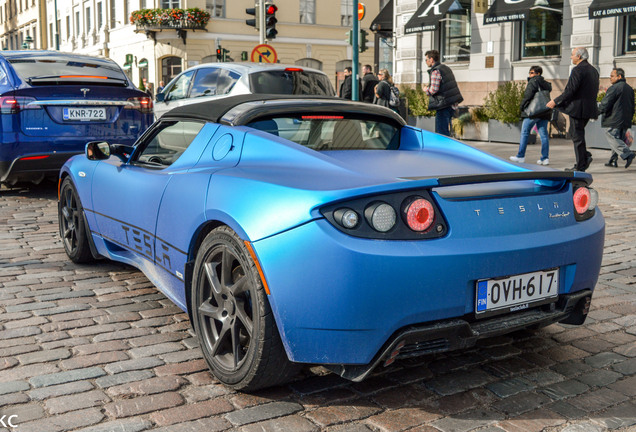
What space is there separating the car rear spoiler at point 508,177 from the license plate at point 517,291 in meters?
0.40

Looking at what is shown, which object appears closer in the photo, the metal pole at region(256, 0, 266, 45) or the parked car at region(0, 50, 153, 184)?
the parked car at region(0, 50, 153, 184)

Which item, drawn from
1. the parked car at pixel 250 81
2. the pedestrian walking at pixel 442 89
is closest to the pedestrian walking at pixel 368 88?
the pedestrian walking at pixel 442 89

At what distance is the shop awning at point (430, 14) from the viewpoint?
21609 mm

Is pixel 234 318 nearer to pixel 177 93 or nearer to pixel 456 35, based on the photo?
pixel 177 93

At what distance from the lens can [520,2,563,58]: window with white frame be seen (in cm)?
1959

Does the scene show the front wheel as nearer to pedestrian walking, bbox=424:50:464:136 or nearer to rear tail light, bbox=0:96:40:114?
rear tail light, bbox=0:96:40:114

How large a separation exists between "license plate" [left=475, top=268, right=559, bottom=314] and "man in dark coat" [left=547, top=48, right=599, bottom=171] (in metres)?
8.91

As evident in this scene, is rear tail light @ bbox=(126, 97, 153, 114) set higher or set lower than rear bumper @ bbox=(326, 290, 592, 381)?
higher

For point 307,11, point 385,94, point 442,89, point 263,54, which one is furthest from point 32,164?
point 307,11

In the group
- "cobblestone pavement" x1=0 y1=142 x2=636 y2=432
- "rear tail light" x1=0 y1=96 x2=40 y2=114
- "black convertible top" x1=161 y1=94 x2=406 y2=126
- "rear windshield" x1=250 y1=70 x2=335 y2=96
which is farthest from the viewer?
"rear windshield" x1=250 y1=70 x2=335 y2=96

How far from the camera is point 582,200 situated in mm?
3465

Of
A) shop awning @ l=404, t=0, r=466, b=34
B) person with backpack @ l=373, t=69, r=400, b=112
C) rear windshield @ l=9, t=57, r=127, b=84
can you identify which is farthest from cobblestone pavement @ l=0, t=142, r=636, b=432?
shop awning @ l=404, t=0, r=466, b=34

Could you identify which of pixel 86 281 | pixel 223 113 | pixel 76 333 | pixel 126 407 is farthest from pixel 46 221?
pixel 126 407

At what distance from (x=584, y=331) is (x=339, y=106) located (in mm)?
1788
